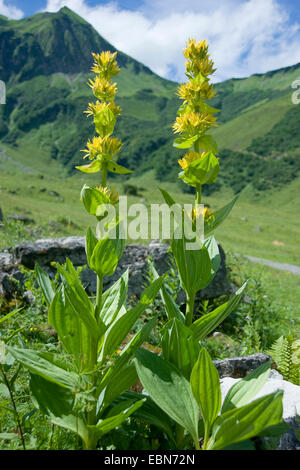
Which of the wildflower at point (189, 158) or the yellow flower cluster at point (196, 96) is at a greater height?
the yellow flower cluster at point (196, 96)

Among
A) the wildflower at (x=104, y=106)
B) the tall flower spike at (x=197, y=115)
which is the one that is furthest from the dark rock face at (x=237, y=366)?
the wildflower at (x=104, y=106)

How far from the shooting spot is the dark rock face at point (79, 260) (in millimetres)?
7380

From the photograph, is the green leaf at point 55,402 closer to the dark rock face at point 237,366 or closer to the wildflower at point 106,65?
the dark rock face at point 237,366

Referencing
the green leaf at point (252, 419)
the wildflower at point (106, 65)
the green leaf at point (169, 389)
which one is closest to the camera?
the green leaf at point (252, 419)

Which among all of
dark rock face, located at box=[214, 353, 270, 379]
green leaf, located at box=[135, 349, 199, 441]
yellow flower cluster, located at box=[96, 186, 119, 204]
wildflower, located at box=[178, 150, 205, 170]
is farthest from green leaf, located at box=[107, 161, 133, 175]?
dark rock face, located at box=[214, 353, 270, 379]

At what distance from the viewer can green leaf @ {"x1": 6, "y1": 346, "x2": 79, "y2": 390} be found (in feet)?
8.45

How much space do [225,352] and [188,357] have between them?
337 centimetres

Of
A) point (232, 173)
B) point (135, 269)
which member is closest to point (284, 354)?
point (135, 269)

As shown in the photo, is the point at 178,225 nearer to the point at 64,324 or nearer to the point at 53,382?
the point at 64,324

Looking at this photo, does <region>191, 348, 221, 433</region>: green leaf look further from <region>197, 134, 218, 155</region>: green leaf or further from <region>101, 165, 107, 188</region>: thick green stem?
<region>197, 134, 218, 155</region>: green leaf

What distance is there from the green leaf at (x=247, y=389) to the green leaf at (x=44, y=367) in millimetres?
1207

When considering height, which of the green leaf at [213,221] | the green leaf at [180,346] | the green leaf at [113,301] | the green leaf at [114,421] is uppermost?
the green leaf at [213,221]
